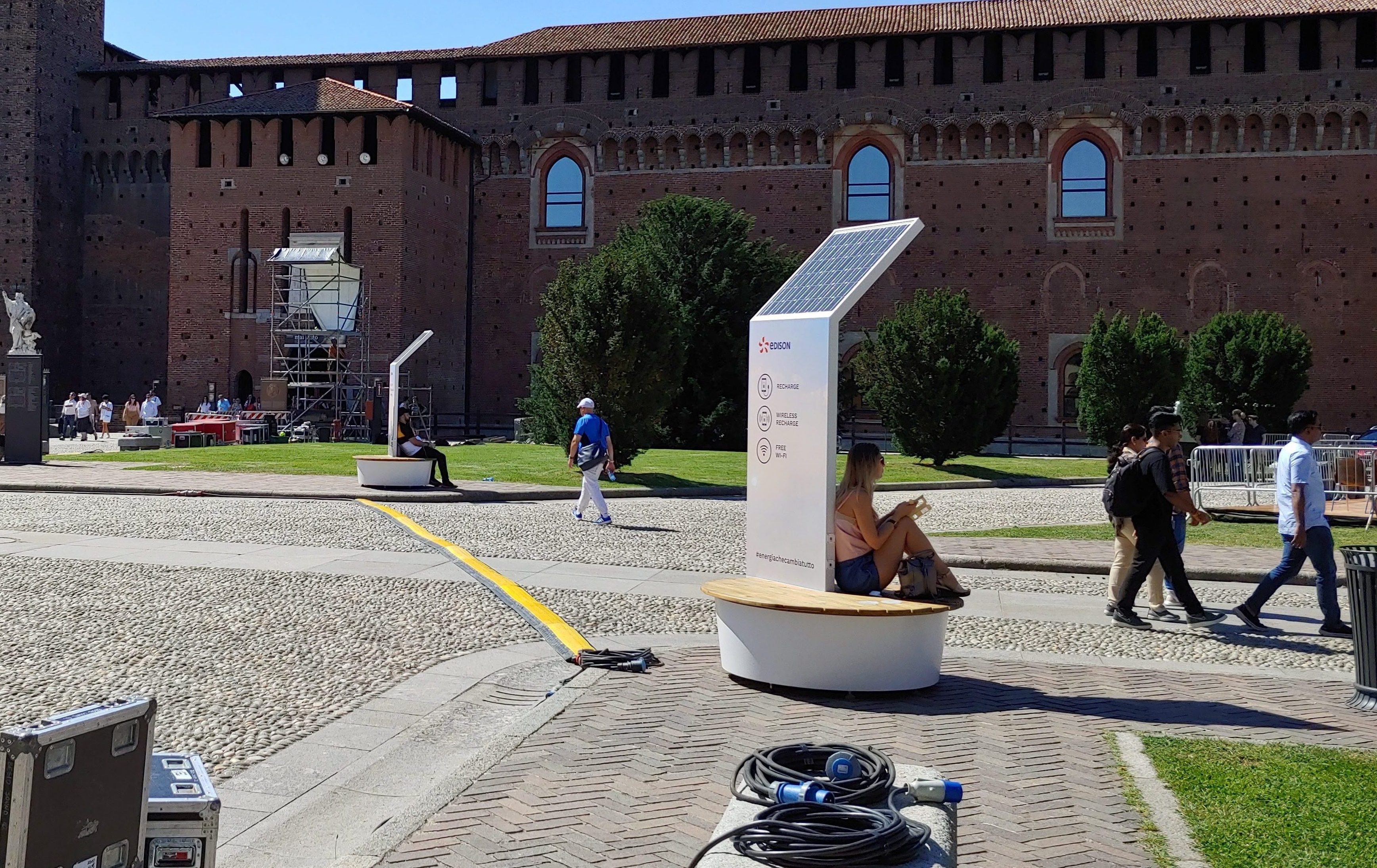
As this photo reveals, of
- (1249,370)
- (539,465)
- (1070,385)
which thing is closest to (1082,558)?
(539,465)

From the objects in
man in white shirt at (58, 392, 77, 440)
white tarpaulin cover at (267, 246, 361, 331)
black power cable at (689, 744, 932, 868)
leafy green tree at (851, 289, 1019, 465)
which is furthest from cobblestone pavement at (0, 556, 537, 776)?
man in white shirt at (58, 392, 77, 440)

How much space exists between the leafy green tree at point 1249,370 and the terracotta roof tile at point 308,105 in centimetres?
2327

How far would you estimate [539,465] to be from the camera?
24016mm

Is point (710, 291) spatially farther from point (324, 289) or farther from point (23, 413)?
point (23, 413)

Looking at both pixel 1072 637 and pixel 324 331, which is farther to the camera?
pixel 324 331

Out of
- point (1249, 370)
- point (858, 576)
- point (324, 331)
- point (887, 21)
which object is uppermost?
point (887, 21)

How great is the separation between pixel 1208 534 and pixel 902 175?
85.7ft

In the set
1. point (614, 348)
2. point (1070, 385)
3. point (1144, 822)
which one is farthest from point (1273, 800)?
point (1070, 385)

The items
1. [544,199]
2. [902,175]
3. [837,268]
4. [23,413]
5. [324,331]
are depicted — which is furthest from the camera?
[544,199]

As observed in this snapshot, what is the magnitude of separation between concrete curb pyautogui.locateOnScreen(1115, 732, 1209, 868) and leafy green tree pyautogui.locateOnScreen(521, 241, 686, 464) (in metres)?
17.7

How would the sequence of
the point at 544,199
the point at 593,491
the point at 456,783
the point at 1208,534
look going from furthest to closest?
the point at 544,199 < the point at 593,491 < the point at 1208,534 < the point at 456,783

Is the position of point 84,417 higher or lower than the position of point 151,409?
lower

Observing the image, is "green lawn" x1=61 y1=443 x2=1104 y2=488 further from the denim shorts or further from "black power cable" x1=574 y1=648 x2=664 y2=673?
the denim shorts

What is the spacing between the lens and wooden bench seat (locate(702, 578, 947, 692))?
6031mm
